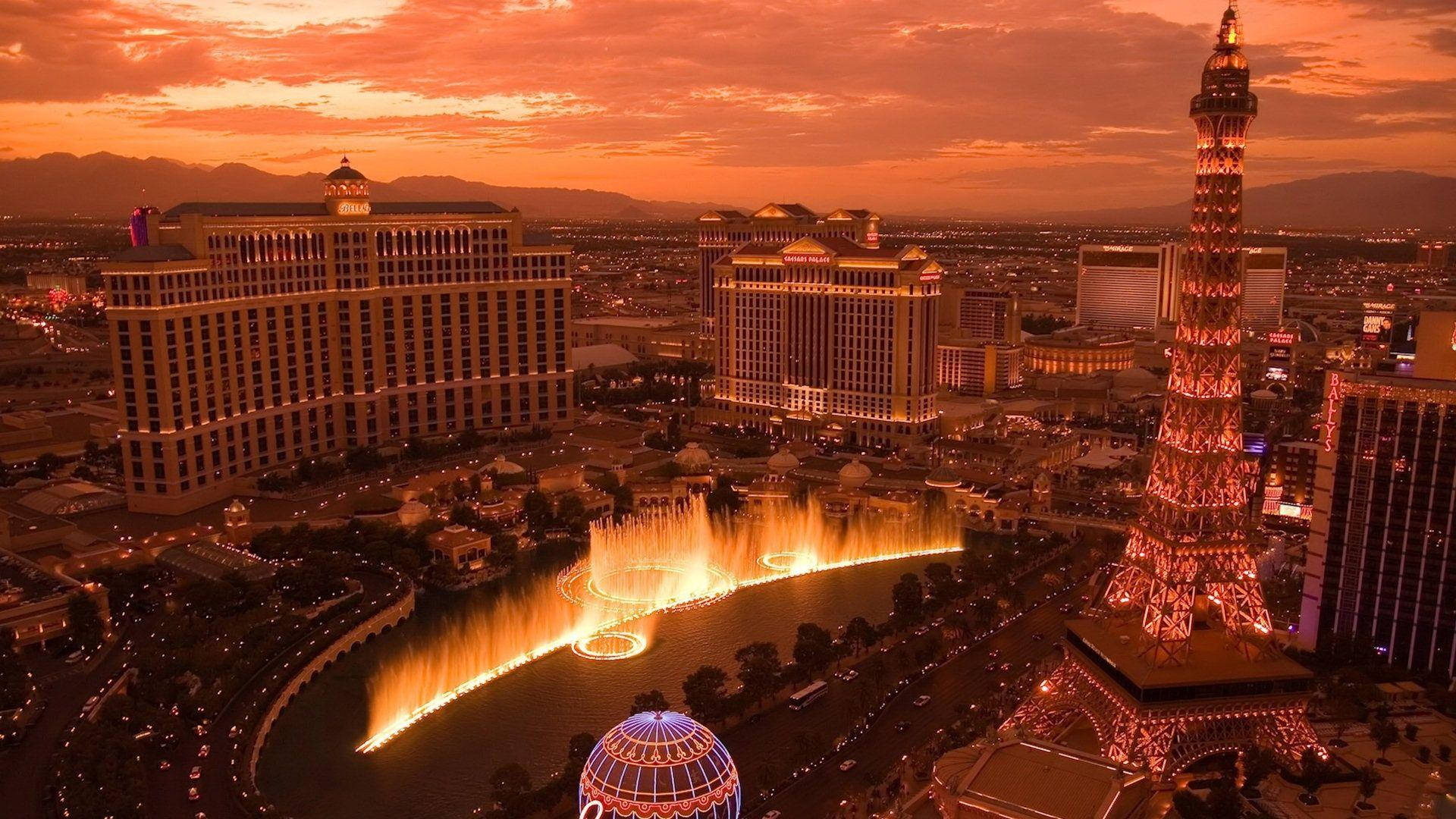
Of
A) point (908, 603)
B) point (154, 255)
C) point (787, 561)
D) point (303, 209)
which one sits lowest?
point (787, 561)

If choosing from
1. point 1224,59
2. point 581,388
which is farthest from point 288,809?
point 581,388

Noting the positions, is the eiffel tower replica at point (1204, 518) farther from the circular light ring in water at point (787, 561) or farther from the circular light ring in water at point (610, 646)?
the circular light ring in water at point (787, 561)

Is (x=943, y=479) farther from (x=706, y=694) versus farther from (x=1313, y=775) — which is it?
(x=1313, y=775)

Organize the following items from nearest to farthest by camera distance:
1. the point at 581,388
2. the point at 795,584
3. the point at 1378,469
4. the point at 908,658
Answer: the point at 1378,469 → the point at 908,658 → the point at 795,584 → the point at 581,388

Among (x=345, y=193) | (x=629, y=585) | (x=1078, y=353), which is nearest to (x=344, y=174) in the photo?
(x=345, y=193)

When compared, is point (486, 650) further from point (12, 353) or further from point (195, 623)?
point (12, 353)

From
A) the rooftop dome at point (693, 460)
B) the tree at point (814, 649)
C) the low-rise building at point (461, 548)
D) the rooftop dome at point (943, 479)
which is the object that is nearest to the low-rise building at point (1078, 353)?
the rooftop dome at point (943, 479)
